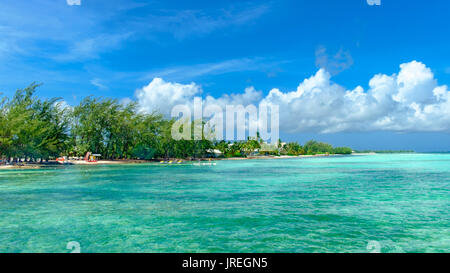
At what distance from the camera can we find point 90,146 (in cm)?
6731

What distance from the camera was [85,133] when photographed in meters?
65.2

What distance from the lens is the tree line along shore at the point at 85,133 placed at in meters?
49.8

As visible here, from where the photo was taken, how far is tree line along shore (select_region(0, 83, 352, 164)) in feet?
163
